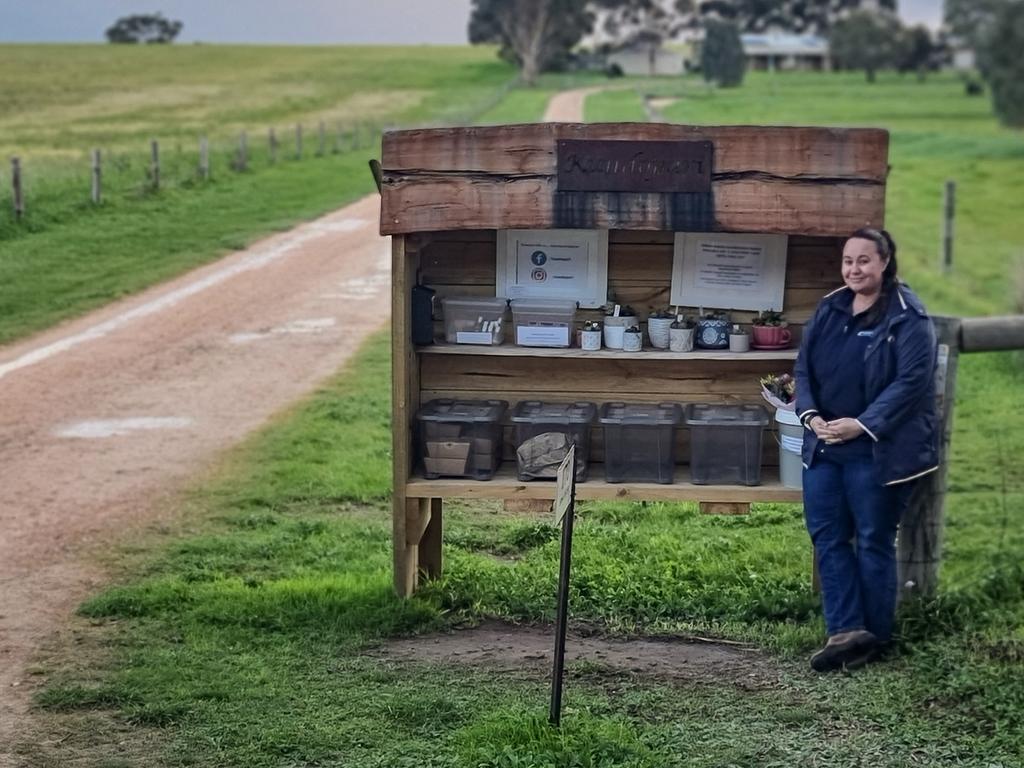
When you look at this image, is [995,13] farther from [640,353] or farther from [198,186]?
[640,353]

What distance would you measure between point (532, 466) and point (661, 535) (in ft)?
5.76

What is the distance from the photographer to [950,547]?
27.0 feet

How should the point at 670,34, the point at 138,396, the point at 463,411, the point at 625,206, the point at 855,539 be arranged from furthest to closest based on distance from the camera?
the point at 670,34
the point at 138,396
the point at 463,411
the point at 625,206
the point at 855,539

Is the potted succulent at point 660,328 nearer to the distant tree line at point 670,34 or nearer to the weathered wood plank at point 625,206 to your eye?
the weathered wood plank at point 625,206

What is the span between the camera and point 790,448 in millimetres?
6672

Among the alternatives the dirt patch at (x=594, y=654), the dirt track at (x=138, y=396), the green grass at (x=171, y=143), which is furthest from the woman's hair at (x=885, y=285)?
the green grass at (x=171, y=143)

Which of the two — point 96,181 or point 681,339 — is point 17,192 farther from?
point 681,339

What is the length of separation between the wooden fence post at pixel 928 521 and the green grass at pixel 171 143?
1071 centimetres

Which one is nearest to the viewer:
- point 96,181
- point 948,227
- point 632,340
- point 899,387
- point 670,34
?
point 899,387

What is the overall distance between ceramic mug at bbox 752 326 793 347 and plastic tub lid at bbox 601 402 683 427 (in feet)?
1.76

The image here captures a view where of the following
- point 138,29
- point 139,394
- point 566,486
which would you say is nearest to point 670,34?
point 138,29

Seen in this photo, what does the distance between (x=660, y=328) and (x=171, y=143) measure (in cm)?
3494

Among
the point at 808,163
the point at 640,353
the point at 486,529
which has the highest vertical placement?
the point at 808,163

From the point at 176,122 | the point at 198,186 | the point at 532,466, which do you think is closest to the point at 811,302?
the point at 532,466
